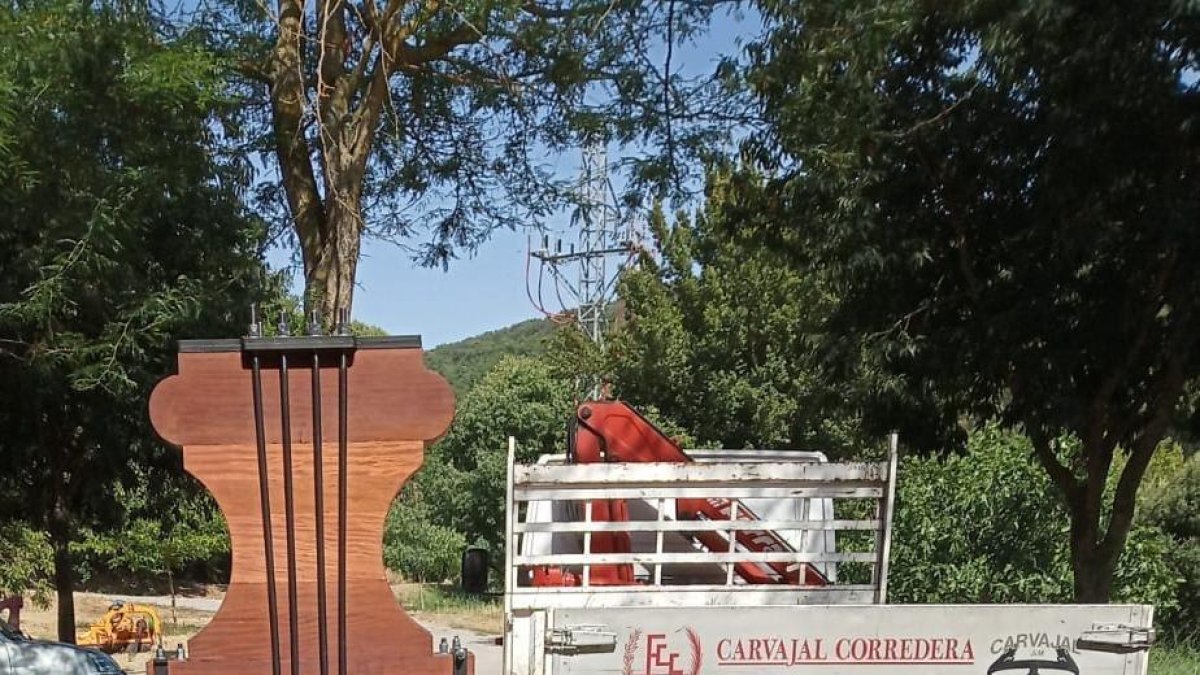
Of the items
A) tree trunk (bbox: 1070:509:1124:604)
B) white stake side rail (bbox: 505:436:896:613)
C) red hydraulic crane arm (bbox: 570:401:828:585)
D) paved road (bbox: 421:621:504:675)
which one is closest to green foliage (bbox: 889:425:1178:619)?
tree trunk (bbox: 1070:509:1124:604)

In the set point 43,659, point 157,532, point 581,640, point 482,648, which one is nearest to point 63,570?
point 43,659

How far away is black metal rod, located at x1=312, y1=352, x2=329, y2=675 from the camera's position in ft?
11.5

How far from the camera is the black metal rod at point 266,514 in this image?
3508mm

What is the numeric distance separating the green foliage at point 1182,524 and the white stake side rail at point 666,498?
10.1 metres

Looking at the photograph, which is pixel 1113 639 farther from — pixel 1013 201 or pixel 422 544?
pixel 422 544

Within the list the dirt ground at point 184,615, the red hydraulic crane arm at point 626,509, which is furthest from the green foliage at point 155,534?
the red hydraulic crane arm at point 626,509

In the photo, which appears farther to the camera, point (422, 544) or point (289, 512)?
point (422, 544)

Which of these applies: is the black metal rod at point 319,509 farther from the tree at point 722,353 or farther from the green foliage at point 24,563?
the green foliage at point 24,563

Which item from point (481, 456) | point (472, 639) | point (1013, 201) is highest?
point (1013, 201)

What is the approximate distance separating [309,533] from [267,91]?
5.56 m

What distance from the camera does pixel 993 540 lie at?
1242cm

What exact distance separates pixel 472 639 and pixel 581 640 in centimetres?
1361

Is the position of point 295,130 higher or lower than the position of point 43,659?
higher

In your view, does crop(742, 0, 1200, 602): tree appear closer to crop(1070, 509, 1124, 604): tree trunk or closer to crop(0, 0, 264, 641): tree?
crop(1070, 509, 1124, 604): tree trunk
